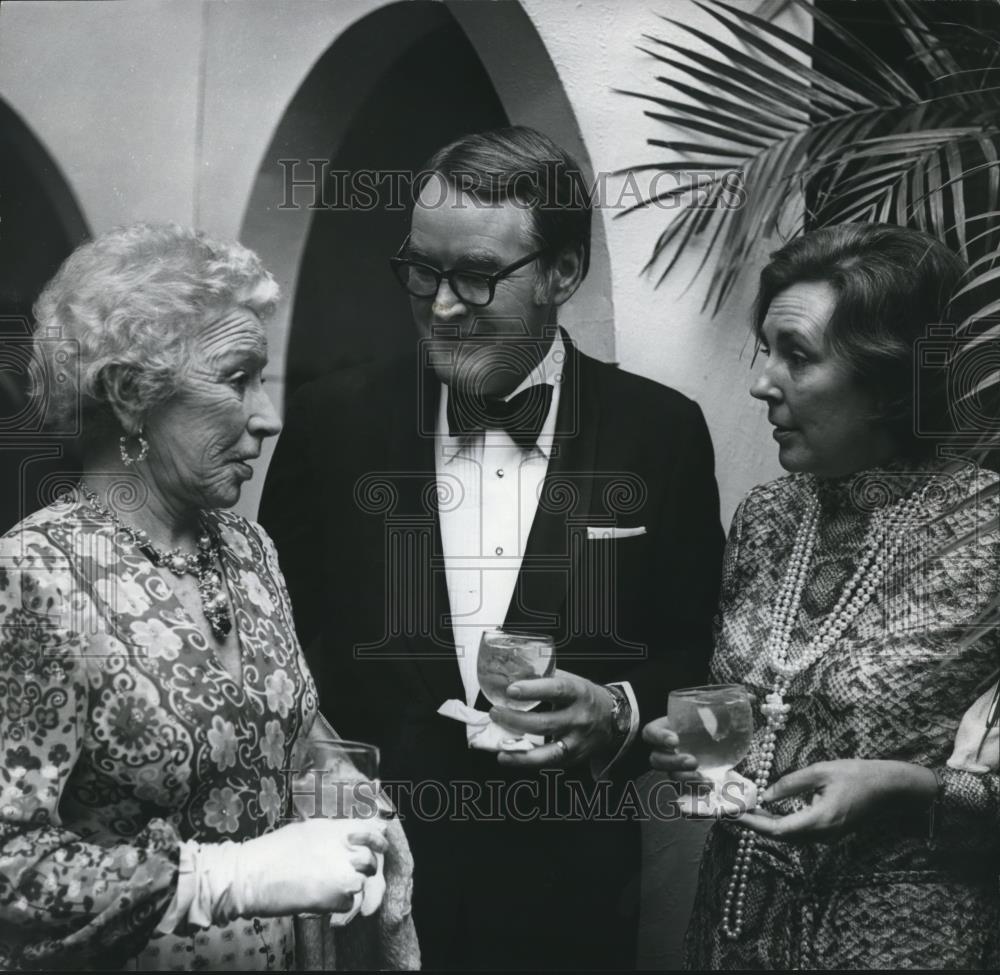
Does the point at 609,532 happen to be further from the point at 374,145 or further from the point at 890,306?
the point at 374,145

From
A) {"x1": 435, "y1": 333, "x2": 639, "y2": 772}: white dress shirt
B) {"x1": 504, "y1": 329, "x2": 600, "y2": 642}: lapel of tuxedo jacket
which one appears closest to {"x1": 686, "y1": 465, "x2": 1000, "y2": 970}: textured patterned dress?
{"x1": 504, "y1": 329, "x2": 600, "y2": 642}: lapel of tuxedo jacket

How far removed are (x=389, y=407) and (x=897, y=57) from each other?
137 cm

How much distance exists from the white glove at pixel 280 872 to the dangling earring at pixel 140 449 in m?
0.58

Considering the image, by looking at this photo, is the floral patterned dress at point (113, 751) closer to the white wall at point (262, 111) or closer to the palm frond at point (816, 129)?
the white wall at point (262, 111)

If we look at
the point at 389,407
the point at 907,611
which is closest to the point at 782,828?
the point at 907,611

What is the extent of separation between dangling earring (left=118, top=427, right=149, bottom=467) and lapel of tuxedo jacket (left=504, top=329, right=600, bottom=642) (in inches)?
30.7

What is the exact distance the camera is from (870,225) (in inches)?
97.3

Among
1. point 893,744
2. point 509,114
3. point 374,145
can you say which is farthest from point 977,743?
point 374,145

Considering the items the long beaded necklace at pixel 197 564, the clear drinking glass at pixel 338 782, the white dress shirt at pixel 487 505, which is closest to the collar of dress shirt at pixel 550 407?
the white dress shirt at pixel 487 505

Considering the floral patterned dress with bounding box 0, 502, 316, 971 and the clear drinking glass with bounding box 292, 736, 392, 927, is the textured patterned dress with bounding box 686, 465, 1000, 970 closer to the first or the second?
the clear drinking glass with bounding box 292, 736, 392, 927

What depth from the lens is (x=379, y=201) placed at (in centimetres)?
356

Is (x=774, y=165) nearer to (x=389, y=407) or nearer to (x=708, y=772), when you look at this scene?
(x=389, y=407)

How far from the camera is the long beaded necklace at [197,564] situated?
6.89 feet

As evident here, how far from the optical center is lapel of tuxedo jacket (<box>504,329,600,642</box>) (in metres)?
2.62
